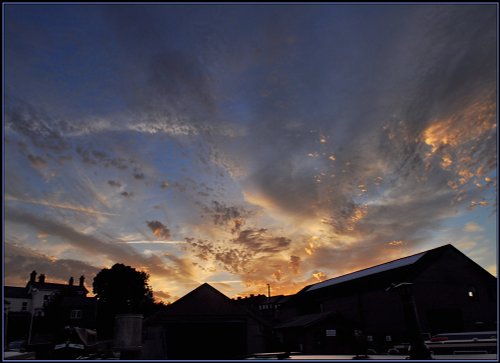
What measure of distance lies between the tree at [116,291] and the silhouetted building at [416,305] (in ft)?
136

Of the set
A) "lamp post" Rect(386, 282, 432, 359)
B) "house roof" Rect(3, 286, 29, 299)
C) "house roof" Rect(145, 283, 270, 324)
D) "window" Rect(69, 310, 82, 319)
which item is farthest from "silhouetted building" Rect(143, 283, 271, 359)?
"house roof" Rect(3, 286, 29, 299)

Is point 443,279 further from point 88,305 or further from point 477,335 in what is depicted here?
point 88,305

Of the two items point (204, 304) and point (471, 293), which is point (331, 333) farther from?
point (471, 293)

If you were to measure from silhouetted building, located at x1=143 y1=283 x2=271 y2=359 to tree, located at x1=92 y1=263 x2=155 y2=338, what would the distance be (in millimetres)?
43196

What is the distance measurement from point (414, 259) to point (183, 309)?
84.9 feet

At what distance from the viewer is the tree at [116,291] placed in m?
68.2

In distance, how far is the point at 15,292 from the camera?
8144 cm

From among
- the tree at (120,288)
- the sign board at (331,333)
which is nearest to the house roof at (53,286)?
the tree at (120,288)

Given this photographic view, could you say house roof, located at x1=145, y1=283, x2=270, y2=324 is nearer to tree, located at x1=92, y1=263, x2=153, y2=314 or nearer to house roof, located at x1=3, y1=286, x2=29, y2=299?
tree, located at x1=92, y1=263, x2=153, y2=314

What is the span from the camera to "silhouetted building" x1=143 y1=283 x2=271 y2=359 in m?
30.3

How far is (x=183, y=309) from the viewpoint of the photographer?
31969 mm

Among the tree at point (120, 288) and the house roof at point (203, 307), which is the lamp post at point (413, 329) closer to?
the house roof at point (203, 307)

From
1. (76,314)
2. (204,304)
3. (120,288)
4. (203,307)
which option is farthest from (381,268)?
(76,314)

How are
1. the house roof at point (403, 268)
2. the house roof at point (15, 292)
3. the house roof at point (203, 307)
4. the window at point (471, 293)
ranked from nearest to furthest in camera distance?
1. the house roof at point (203, 307)
2. the house roof at point (403, 268)
3. the window at point (471, 293)
4. the house roof at point (15, 292)
